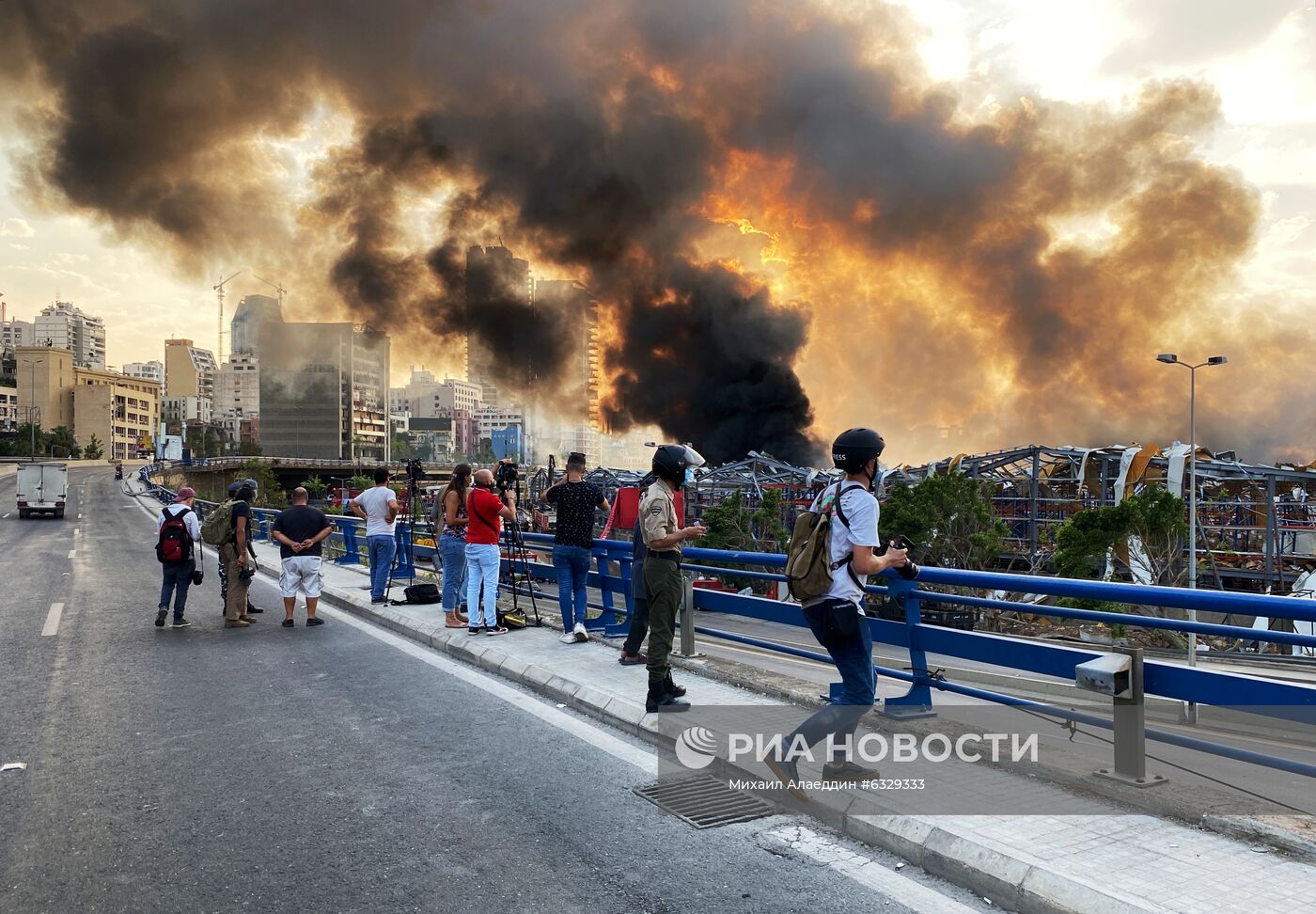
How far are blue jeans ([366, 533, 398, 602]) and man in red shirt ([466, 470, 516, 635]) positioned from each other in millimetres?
2856

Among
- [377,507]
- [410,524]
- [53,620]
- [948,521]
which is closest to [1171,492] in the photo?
[948,521]

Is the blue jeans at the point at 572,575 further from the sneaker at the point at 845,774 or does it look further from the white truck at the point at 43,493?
the white truck at the point at 43,493

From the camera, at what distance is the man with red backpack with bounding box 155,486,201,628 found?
9.78 meters

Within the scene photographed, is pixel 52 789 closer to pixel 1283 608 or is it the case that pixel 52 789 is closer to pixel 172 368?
pixel 1283 608

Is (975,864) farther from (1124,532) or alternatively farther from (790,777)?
(1124,532)

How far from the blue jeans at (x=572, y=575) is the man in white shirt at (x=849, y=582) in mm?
4220

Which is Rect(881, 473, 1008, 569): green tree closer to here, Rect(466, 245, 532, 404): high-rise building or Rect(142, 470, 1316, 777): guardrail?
Rect(142, 470, 1316, 777): guardrail

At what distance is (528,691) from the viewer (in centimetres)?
673

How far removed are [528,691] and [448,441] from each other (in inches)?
7061

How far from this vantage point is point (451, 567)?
9539mm

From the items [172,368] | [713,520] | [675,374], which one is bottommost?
[713,520]

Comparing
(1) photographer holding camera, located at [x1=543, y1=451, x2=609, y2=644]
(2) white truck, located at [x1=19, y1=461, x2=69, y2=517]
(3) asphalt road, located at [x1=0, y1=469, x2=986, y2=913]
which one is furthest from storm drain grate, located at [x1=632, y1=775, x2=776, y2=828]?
(2) white truck, located at [x1=19, y1=461, x2=69, y2=517]

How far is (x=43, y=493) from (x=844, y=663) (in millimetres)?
44817

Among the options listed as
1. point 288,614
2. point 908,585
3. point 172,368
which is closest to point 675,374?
point 288,614
